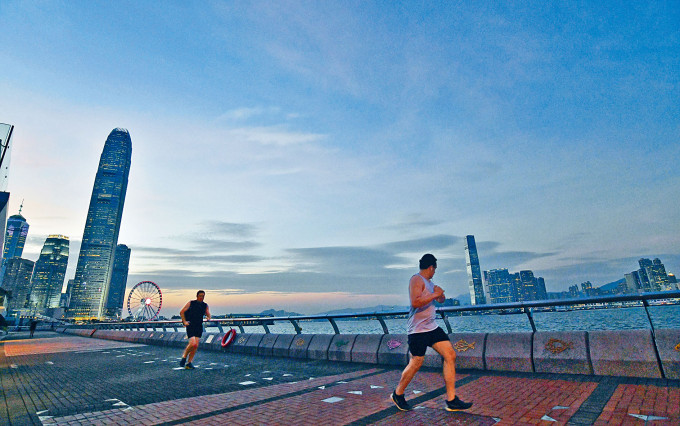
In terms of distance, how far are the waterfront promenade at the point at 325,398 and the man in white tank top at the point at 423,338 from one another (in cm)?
29

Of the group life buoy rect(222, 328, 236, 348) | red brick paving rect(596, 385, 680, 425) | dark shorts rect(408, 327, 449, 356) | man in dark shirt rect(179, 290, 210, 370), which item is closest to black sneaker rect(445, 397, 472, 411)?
dark shorts rect(408, 327, 449, 356)

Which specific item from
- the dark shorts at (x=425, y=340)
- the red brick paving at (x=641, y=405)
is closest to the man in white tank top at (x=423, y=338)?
the dark shorts at (x=425, y=340)

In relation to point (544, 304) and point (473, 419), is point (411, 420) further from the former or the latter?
point (544, 304)

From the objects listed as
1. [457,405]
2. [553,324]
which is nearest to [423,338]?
[457,405]

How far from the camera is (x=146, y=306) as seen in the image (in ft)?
254

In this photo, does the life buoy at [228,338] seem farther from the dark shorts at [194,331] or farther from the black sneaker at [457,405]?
the black sneaker at [457,405]

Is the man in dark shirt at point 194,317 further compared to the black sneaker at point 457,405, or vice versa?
the man in dark shirt at point 194,317

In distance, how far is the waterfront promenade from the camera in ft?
13.3

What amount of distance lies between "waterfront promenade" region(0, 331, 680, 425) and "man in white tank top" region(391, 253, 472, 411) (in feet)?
0.96

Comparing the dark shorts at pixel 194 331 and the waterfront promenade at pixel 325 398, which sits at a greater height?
the dark shorts at pixel 194 331

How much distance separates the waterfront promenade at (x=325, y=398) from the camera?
4.05 m

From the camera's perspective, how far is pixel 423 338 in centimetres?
455

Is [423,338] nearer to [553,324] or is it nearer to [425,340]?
[425,340]

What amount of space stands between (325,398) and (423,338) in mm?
2015
